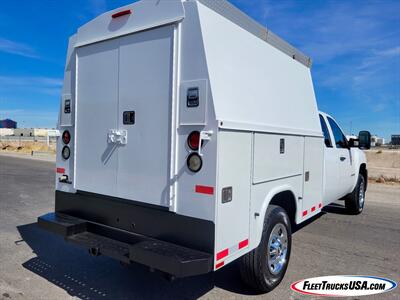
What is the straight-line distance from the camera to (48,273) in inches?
159

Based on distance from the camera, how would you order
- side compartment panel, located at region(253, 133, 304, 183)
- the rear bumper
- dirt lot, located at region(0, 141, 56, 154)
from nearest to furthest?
the rear bumper
side compartment panel, located at region(253, 133, 304, 183)
dirt lot, located at region(0, 141, 56, 154)

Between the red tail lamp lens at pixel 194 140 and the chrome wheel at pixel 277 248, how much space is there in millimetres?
1420

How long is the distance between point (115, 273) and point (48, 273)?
801mm

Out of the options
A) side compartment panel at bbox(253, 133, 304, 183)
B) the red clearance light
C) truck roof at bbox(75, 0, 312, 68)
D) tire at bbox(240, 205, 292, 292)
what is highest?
the red clearance light

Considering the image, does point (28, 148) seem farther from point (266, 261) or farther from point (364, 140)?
point (266, 261)

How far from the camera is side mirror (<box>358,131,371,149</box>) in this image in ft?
22.2

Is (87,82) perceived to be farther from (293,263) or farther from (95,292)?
(293,263)

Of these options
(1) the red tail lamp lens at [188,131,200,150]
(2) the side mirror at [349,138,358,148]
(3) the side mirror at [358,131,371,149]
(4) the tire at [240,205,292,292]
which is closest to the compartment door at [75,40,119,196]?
(1) the red tail lamp lens at [188,131,200,150]

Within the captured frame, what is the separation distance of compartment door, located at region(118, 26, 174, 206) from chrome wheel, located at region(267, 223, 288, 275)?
53.1 inches

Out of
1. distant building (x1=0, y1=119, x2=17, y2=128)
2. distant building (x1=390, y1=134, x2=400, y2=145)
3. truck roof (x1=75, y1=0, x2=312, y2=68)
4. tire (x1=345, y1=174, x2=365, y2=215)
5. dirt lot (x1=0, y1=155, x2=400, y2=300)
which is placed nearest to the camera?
truck roof (x1=75, y1=0, x2=312, y2=68)

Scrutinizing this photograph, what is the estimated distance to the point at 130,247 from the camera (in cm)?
295

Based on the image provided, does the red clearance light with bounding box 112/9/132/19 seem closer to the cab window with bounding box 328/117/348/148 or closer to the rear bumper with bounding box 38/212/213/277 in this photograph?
the rear bumper with bounding box 38/212/213/277

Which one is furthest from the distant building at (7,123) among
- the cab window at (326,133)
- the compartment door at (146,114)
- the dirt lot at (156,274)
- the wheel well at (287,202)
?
the wheel well at (287,202)

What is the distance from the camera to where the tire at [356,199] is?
7344 millimetres
